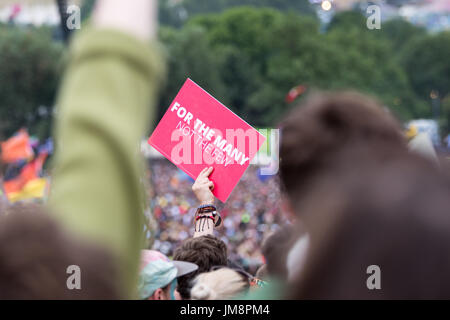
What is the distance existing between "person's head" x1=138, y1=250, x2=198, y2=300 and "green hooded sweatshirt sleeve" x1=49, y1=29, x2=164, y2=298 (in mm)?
1642

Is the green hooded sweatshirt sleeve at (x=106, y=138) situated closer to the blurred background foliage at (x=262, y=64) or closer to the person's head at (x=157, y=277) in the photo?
the person's head at (x=157, y=277)

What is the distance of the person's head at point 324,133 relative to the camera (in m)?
1.14

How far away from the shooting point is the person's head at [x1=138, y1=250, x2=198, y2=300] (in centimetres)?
263

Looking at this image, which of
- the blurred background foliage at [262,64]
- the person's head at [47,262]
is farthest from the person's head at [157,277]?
the blurred background foliage at [262,64]

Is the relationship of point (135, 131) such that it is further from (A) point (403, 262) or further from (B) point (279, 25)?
(B) point (279, 25)

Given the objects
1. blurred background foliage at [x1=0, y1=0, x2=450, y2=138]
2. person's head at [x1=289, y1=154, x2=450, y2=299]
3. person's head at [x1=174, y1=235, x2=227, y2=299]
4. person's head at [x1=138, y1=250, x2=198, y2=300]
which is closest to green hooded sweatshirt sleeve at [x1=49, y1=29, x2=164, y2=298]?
person's head at [x1=289, y1=154, x2=450, y2=299]

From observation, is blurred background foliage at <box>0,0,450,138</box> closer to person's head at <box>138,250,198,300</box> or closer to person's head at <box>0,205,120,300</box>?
person's head at <box>138,250,198,300</box>

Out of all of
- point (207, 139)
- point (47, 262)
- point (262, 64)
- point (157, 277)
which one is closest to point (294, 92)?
point (262, 64)

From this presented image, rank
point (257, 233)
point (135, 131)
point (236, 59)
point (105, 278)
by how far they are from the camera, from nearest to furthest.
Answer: point (105, 278), point (135, 131), point (257, 233), point (236, 59)

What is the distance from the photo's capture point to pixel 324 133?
1.18 metres

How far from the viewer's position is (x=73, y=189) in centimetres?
98
